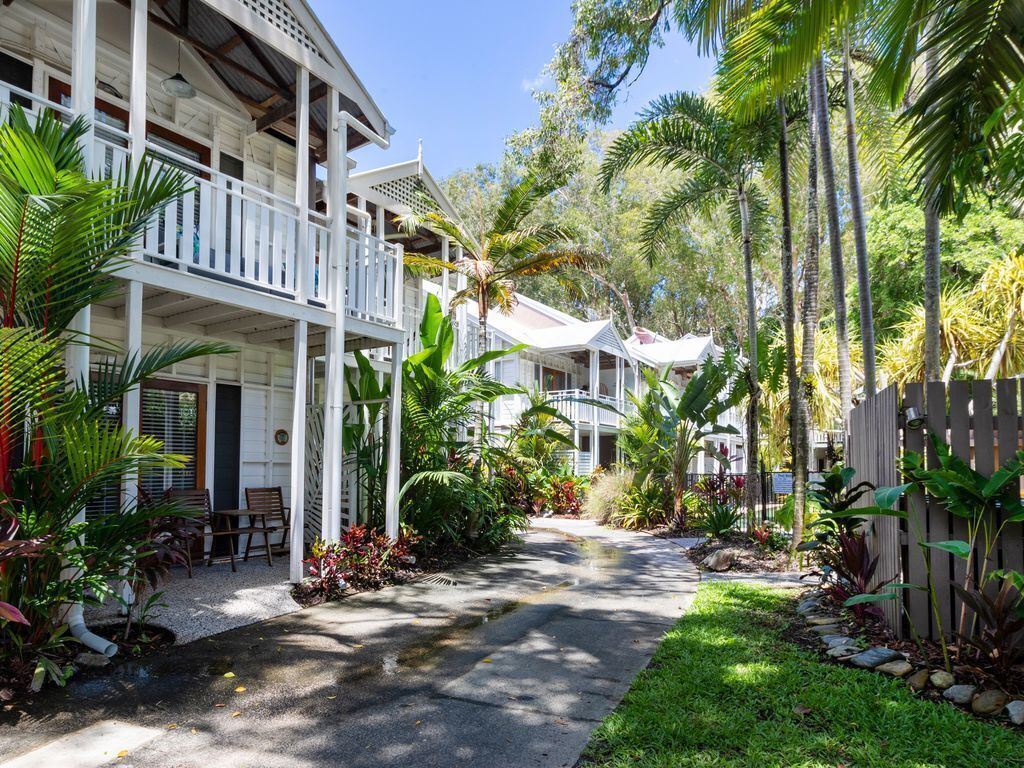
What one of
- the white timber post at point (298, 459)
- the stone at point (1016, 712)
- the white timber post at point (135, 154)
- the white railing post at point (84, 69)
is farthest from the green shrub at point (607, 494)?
the white railing post at point (84, 69)

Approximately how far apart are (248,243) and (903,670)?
6.88m

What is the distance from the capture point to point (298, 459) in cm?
737

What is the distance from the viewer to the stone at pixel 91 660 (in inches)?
191

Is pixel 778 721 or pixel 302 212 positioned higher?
pixel 302 212

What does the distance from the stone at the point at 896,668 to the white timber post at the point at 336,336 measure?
5.59m

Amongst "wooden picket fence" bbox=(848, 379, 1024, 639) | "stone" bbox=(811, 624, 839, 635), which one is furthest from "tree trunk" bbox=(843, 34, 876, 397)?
"stone" bbox=(811, 624, 839, 635)

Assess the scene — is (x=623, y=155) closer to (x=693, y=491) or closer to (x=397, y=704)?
(x=693, y=491)

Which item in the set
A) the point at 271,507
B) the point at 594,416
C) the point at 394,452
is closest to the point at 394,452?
the point at 394,452

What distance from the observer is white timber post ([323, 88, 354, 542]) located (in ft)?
25.8

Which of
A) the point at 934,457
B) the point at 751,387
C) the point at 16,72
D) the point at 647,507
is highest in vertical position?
the point at 16,72


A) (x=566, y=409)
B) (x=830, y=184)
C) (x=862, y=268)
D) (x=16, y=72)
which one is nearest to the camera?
(x=16, y=72)

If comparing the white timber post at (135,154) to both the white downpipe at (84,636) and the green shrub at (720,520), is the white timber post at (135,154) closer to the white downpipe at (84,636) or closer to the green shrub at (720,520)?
the white downpipe at (84,636)

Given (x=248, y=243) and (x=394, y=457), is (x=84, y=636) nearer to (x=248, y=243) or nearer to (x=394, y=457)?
(x=248, y=243)

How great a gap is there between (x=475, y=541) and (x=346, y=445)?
107 inches
